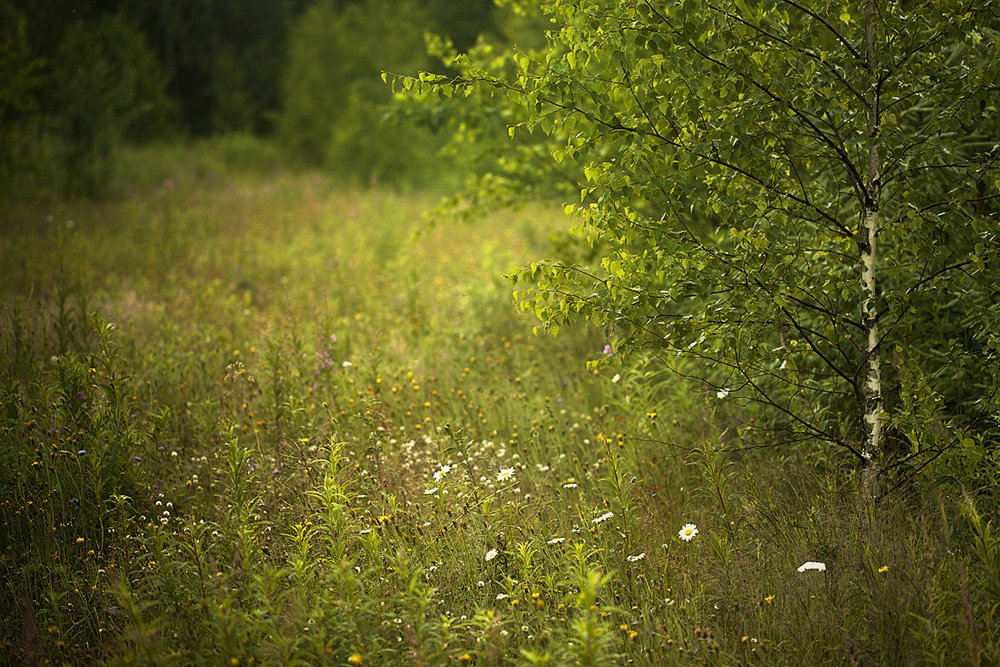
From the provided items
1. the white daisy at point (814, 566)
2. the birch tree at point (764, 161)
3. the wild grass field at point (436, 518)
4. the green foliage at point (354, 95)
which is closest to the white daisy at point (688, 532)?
the wild grass field at point (436, 518)

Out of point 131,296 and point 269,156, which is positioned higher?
point 269,156

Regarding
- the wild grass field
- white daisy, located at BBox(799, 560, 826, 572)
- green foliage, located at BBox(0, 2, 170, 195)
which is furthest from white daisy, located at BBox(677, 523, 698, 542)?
green foliage, located at BBox(0, 2, 170, 195)

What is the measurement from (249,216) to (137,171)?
5684 mm

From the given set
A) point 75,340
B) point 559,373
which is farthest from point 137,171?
point 559,373

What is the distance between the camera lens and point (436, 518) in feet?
12.1

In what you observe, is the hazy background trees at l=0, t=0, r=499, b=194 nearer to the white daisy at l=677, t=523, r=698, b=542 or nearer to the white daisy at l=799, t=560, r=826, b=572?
the white daisy at l=677, t=523, r=698, b=542

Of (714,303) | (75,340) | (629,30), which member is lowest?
(75,340)

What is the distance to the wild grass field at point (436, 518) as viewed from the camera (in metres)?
2.75

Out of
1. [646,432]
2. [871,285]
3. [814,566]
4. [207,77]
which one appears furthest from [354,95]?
[814,566]

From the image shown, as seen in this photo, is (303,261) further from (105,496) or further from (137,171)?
(137,171)

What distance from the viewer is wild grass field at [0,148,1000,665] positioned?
2.75 metres

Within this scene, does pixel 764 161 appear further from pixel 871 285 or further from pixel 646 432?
pixel 646 432

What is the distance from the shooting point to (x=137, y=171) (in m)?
16.9

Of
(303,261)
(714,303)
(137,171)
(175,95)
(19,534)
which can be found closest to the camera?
(714,303)
